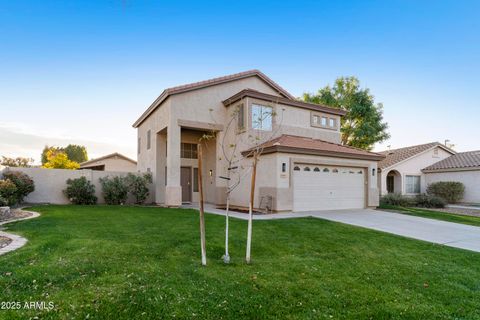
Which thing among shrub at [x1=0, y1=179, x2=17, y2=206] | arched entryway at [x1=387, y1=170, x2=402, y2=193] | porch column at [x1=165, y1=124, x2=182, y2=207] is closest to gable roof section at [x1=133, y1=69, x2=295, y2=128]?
porch column at [x1=165, y1=124, x2=182, y2=207]

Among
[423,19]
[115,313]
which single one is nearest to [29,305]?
[115,313]

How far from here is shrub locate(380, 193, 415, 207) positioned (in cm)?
1884

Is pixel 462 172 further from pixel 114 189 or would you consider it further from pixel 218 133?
pixel 114 189

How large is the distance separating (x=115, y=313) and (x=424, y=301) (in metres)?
4.14

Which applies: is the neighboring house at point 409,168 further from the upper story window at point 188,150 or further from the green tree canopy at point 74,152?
the green tree canopy at point 74,152

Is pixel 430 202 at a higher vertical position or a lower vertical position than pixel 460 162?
lower

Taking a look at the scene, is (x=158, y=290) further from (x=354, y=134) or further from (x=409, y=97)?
(x=354, y=134)

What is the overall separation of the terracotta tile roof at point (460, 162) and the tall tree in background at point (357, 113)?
519 cm

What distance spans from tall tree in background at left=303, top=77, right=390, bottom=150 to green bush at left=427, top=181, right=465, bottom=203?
705cm

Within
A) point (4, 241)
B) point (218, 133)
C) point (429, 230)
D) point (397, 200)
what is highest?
point (218, 133)

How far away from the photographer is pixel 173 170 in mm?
14828

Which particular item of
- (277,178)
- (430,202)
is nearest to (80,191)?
(277,178)

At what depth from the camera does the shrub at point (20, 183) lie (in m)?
13.4

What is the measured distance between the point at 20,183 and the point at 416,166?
28243mm
